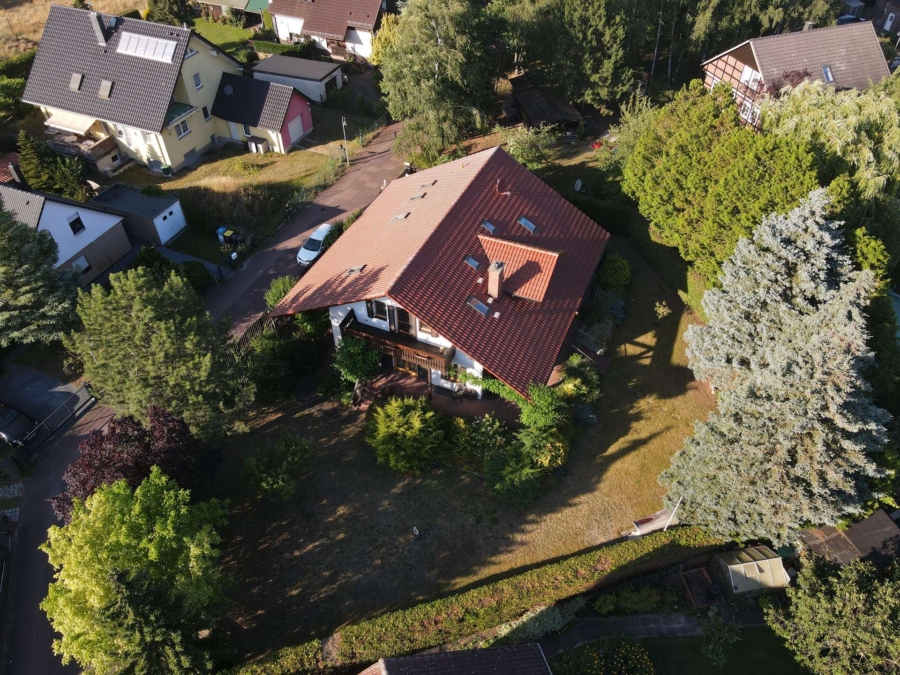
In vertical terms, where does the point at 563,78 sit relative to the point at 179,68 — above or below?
above

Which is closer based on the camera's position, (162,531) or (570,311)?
(162,531)

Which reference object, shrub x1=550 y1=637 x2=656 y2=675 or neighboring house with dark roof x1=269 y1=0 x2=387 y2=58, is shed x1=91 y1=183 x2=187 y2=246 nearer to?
neighboring house with dark roof x1=269 y1=0 x2=387 y2=58

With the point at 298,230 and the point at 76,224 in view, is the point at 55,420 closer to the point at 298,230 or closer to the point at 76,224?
the point at 76,224

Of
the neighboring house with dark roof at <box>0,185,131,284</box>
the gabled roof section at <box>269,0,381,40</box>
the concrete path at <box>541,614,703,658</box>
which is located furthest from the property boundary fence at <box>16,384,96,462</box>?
the gabled roof section at <box>269,0,381,40</box>

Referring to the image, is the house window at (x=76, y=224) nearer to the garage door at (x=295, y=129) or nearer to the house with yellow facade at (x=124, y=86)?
the house with yellow facade at (x=124, y=86)

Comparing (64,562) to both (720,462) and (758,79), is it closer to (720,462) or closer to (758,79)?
(720,462)

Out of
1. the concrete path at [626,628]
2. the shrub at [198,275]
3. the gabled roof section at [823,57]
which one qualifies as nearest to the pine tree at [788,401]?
the concrete path at [626,628]

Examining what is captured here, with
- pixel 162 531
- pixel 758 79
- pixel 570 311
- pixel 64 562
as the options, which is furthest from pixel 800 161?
pixel 64 562
